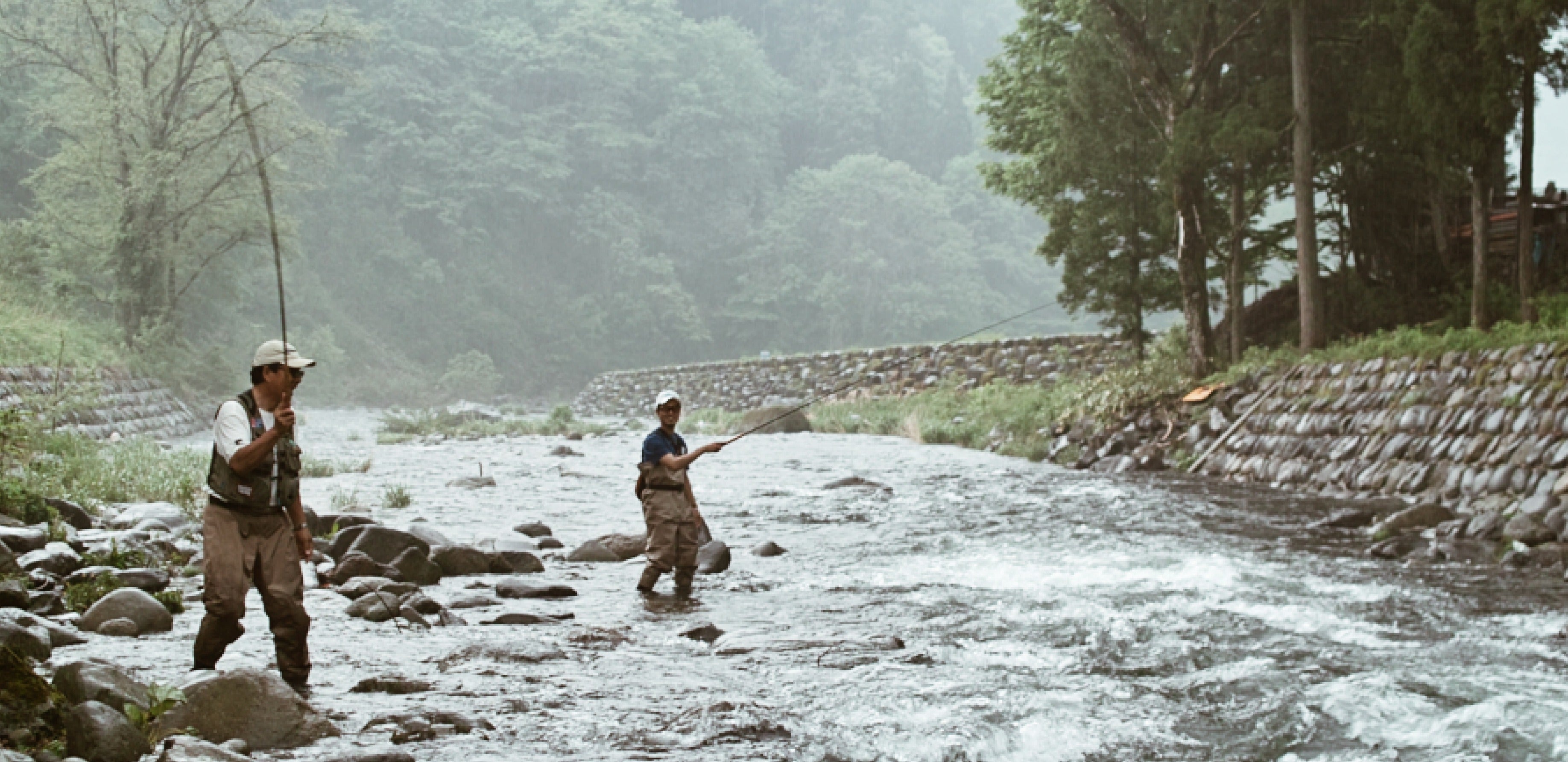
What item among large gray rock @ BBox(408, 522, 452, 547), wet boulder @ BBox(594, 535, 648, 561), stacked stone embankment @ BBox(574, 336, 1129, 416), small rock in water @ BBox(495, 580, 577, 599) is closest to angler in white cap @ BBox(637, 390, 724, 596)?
small rock in water @ BBox(495, 580, 577, 599)

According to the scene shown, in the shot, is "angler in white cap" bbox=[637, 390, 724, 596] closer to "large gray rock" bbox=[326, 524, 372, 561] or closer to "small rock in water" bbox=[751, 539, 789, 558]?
"small rock in water" bbox=[751, 539, 789, 558]

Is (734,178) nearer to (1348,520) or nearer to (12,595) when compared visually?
(1348,520)

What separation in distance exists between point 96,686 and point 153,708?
22cm

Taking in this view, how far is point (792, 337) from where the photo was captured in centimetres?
6862

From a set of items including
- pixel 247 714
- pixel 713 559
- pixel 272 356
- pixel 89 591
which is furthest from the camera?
pixel 713 559

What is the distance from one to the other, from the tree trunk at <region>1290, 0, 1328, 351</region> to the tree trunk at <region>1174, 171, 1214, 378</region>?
6.50 feet

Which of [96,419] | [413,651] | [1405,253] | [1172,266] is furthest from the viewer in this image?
[1172,266]

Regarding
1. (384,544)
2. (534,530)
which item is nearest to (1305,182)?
(534,530)

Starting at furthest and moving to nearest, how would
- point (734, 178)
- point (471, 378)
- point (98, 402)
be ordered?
point (734, 178) → point (471, 378) → point (98, 402)

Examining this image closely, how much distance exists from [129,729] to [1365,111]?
1760 centimetres

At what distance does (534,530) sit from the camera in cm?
1202

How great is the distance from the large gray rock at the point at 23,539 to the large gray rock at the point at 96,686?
377cm

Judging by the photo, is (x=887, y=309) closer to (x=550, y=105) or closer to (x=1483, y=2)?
(x=550, y=105)

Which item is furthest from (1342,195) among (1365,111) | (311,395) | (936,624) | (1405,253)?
(311,395)
